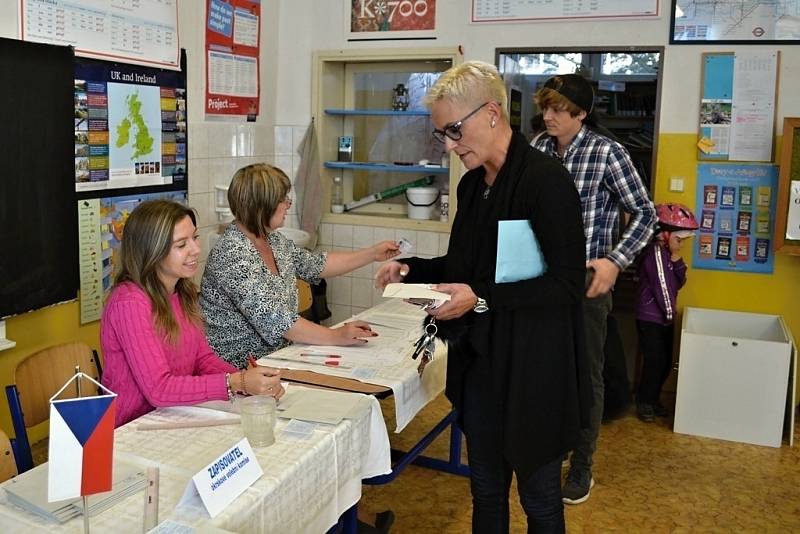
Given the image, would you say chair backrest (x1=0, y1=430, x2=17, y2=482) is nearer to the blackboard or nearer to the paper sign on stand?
the paper sign on stand

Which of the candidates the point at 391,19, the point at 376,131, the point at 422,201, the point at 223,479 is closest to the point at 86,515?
the point at 223,479

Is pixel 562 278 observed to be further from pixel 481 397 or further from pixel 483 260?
pixel 481 397

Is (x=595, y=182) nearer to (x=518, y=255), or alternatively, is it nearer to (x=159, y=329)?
(x=518, y=255)

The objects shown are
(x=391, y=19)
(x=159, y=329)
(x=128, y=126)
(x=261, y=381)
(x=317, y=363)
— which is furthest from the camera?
(x=391, y=19)

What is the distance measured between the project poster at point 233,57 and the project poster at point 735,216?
267 cm

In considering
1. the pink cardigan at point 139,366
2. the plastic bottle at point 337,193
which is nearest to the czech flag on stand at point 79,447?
the pink cardigan at point 139,366

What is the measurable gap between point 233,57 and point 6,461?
131 inches

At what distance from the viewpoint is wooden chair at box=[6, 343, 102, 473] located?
1.94m

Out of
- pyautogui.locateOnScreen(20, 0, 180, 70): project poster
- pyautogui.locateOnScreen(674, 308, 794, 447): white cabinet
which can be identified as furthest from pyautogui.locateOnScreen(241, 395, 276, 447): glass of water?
pyautogui.locateOnScreen(674, 308, 794, 447): white cabinet

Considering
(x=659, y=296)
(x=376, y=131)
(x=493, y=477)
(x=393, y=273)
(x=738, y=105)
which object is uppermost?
(x=738, y=105)

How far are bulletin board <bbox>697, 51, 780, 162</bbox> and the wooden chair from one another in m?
3.37

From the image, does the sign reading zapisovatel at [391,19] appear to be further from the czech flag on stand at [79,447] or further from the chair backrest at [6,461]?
the czech flag on stand at [79,447]

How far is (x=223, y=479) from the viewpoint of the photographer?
147 centimetres

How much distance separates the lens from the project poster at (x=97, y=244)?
A: 141 inches
